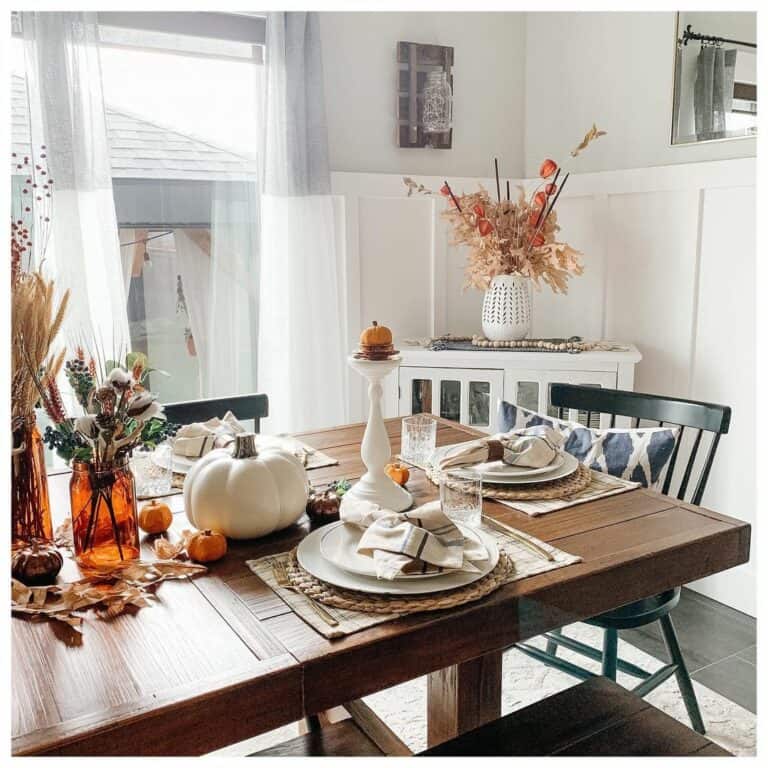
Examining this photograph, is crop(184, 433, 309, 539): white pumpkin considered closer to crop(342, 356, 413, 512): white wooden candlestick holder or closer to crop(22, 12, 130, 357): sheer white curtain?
crop(342, 356, 413, 512): white wooden candlestick holder

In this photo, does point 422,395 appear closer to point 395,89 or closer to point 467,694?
point 395,89

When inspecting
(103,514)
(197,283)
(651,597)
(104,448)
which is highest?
(197,283)

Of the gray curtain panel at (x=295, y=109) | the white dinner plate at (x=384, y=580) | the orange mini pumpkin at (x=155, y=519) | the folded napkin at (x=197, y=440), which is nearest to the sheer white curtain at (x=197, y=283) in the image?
the gray curtain panel at (x=295, y=109)

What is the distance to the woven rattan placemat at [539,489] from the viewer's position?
1522 millimetres

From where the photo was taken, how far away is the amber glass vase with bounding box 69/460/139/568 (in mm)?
1200

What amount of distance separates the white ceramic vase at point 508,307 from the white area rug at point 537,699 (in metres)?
1.11

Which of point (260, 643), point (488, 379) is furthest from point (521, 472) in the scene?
point (488, 379)

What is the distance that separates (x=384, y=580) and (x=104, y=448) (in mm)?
478

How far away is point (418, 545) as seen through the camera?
3.71 feet

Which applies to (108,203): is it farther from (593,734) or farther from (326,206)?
(593,734)

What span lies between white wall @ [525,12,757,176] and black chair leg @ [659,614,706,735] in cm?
156

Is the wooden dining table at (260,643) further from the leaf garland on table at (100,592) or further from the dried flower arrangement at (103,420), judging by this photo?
the dried flower arrangement at (103,420)

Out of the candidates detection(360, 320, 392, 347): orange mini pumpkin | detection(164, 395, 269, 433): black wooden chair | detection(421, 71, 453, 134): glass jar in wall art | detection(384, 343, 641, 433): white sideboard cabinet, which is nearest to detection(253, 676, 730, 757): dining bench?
detection(360, 320, 392, 347): orange mini pumpkin
